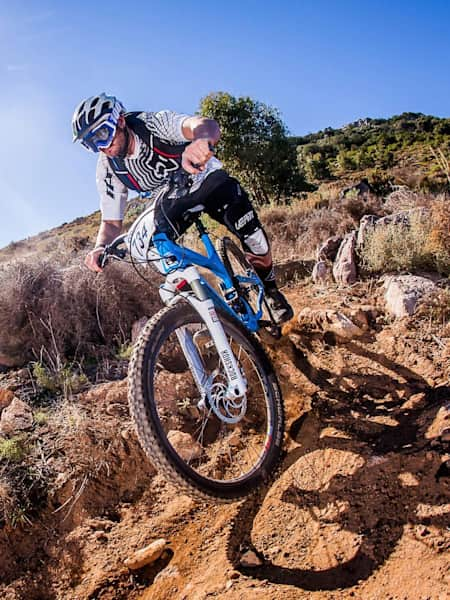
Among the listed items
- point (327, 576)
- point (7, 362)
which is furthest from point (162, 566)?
point (7, 362)

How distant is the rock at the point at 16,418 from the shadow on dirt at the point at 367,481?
1865 mm

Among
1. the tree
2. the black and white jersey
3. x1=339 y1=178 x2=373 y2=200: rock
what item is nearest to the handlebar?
the black and white jersey

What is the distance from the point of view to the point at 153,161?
2.90 meters

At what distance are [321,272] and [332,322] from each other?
1336 millimetres

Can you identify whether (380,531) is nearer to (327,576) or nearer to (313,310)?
(327,576)

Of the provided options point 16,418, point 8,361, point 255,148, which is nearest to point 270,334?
point 16,418

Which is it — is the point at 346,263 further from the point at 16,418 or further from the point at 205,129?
the point at 16,418

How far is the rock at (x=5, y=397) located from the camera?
3717 millimetres

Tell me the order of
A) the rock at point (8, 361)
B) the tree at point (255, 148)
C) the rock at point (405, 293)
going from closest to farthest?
the rock at point (405, 293) < the rock at point (8, 361) < the tree at point (255, 148)

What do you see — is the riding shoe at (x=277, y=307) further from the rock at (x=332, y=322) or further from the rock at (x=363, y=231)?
the rock at (x=363, y=231)

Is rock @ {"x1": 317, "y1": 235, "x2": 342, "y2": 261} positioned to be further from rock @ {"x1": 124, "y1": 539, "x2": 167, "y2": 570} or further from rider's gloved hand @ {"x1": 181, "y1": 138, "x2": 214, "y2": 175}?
rock @ {"x1": 124, "y1": 539, "x2": 167, "y2": 570}

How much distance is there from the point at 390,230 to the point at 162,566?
4117mm

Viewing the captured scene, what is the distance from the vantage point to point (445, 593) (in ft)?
5.08

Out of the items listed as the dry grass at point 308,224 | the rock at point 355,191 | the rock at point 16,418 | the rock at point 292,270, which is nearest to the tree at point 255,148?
the rock at point 355,191
